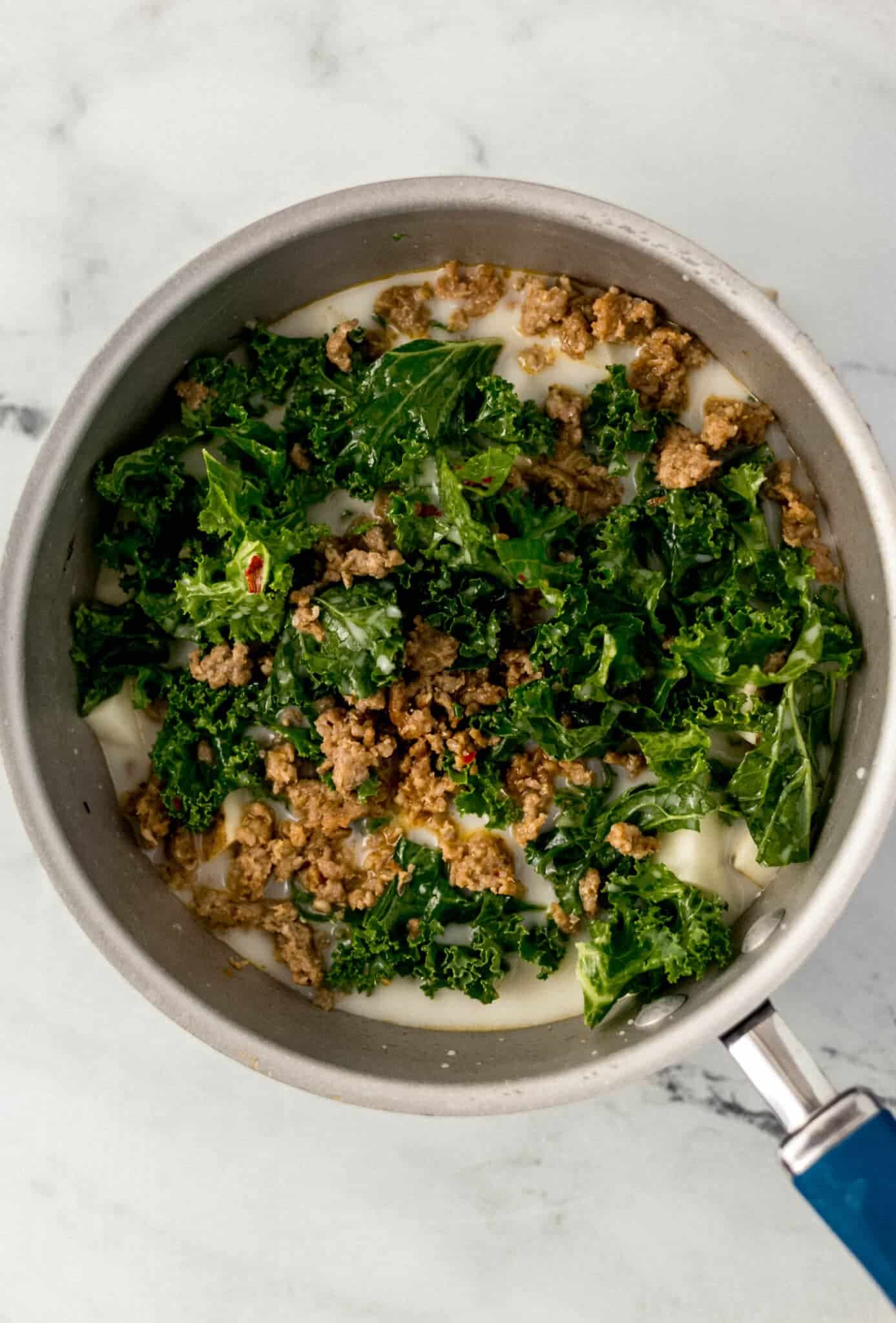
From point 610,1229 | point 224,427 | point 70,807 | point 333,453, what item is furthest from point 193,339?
point 610,1229

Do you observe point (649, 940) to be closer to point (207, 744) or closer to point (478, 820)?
point (478, 820)

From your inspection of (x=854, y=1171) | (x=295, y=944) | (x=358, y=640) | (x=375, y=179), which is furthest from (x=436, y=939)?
(x=375, y=179)

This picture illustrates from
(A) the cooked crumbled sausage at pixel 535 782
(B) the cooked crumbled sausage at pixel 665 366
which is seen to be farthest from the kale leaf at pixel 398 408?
(A) the cooked crumbled sausage at pixel 535 782

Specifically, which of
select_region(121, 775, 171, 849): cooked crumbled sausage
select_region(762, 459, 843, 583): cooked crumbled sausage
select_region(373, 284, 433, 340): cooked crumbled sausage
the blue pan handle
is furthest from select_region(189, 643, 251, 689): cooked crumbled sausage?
the blue pan handle

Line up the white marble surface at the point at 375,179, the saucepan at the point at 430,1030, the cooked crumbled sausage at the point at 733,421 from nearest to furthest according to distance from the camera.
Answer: the saucepan at the point at 430,1030 → the cooked crumbled sausage at the point at 733,421 → the white marble surface at the point at 375,179

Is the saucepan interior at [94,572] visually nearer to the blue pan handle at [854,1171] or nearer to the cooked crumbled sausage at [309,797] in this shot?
the blue pan handle at [854,1171]

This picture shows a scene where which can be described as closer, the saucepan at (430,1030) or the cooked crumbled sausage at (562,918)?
the saucepan at (430,1030)

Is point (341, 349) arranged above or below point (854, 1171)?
above
